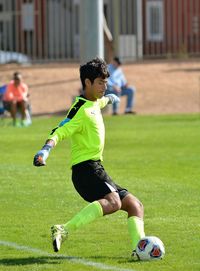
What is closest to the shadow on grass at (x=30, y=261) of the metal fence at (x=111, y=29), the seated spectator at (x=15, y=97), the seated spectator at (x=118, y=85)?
the seated spectator at (x=15, y=97)

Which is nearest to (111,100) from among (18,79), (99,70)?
(99,70)

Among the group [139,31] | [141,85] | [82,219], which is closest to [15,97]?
[141,85]

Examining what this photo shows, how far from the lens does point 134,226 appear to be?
33.2 ft

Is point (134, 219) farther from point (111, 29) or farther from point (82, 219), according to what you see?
point (111, 29)

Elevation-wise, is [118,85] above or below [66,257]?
below

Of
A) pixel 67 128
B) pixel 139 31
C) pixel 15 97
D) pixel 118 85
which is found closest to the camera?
pixel 67 128

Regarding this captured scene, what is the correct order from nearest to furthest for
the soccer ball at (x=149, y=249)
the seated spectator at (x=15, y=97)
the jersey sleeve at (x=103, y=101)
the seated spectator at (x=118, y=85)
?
the soccer ball at (x=149, y=249)
the jersey sleeve at (x=103, y=101)
the seated spectator at (x=15, y=97)
the seated spectator at (x=118, y=85)

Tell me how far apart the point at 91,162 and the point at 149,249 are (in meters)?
1.00

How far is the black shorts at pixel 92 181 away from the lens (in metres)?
10.1

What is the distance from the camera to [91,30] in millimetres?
33438

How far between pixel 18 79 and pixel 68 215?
1825 cm

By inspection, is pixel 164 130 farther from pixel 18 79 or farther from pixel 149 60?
pixel 149 60

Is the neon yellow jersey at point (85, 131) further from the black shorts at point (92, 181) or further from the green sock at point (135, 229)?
the green sock at point (135, 229)

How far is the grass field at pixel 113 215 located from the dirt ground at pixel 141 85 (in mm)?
9279
